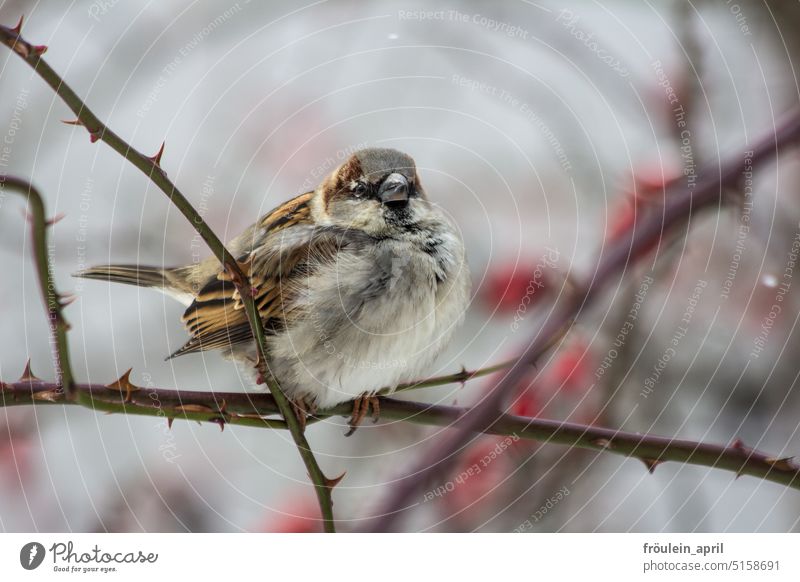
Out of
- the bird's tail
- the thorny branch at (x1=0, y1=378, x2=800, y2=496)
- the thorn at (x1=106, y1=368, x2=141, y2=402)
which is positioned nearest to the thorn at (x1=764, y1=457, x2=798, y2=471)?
the thorny branch at (x1=0, y1=378, x2=800, y2=496)

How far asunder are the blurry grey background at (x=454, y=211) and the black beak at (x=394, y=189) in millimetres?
86

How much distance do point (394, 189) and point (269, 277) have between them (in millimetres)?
483

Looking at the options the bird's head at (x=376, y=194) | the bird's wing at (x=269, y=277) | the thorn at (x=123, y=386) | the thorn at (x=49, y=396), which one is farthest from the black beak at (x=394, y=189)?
the thorn at (x=49, y=396)

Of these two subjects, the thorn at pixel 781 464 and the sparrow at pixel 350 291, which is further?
the sparrow at pixel 350 291

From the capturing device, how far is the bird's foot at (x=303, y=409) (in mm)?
2220

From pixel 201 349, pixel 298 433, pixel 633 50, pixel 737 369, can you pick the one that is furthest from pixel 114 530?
pixel 633 50

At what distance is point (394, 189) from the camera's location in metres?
2.29

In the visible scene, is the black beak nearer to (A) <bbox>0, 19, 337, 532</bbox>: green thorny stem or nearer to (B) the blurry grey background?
(B) the blurry grey background
